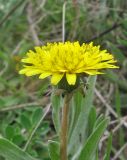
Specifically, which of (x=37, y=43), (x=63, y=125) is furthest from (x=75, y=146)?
(x=37, y=43)

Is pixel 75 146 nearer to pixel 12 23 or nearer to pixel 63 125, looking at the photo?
pixel 63 125

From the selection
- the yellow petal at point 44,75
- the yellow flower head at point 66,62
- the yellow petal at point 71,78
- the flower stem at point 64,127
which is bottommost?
the flower stem at point 64,127

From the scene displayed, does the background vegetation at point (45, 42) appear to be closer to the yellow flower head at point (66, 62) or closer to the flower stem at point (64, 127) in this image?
the flower stem at point (64, 127)

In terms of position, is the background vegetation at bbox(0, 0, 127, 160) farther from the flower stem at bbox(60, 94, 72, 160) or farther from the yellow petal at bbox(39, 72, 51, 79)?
the yellow petal at bbox(39, 72, 51, 79)

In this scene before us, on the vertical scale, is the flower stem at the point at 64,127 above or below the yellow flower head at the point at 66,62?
below

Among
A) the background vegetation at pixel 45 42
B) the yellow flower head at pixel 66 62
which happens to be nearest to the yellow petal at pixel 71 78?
the yellow flower head at pixel 66 62

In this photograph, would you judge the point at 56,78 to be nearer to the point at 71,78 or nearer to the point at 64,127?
the point at 71,78
